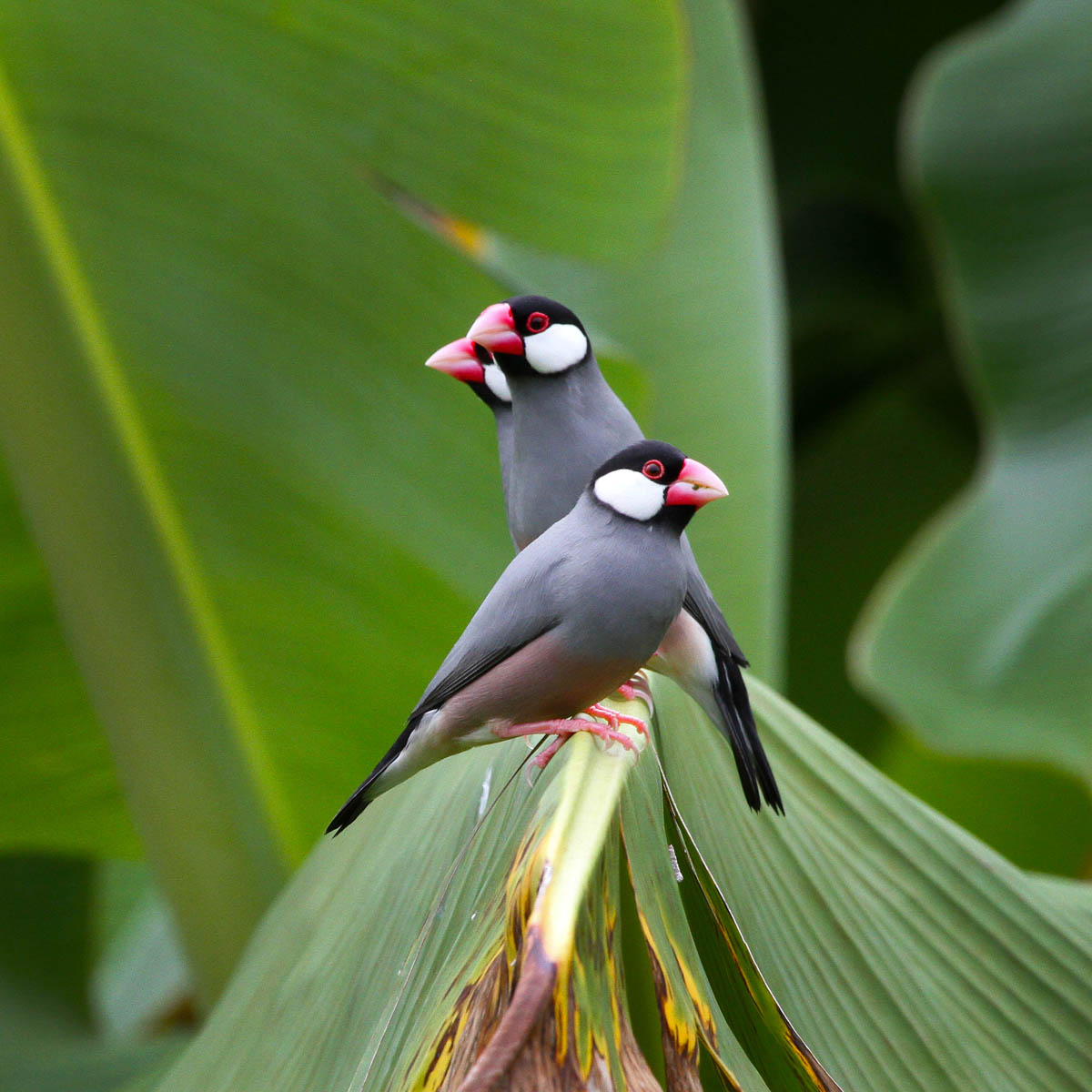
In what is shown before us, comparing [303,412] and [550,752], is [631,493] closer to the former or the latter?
[550,752]

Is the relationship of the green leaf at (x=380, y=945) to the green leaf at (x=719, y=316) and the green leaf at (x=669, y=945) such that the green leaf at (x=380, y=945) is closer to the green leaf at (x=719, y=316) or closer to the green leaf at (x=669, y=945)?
the green leaf at (x=669, y=945)

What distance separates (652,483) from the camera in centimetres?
58

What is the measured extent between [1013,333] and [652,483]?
1.28 meters

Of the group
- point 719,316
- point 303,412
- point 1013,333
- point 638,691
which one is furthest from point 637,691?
point 1013,333

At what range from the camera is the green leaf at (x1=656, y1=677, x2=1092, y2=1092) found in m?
0.65

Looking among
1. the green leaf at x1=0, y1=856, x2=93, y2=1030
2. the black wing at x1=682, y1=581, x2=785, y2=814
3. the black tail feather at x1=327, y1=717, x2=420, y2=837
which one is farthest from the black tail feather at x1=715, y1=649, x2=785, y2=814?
the green leaf at x1=0, y1=856, x2=93, y2=1030

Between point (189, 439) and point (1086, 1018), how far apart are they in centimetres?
83

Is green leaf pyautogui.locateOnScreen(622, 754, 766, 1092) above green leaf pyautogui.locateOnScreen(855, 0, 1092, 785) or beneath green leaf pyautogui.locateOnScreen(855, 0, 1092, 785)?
beneath

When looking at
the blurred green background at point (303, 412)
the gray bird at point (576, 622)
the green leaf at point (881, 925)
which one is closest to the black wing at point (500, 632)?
the gray bird at point (576, 622)

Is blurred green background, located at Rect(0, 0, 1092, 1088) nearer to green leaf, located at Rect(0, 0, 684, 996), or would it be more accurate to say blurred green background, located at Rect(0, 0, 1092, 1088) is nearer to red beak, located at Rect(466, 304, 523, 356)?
green leaf, located at Rect(0, 0, 684, 996)

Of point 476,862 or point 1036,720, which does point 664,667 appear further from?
point 1036,720

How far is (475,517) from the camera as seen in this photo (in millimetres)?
1106

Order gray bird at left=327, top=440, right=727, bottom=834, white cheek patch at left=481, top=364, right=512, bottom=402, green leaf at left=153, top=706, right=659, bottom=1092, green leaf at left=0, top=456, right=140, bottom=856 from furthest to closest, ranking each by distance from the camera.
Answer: green leaf at left=0, top=456, right=140, bottom=856, white cheek patch at left=481, top=364, right=512, bottom=402, gray bird at left=327, top=440, right=727, bottom=834, green leaf at left=153, top=706, right=659, bottom=1092

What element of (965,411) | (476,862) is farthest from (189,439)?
(965,411)
